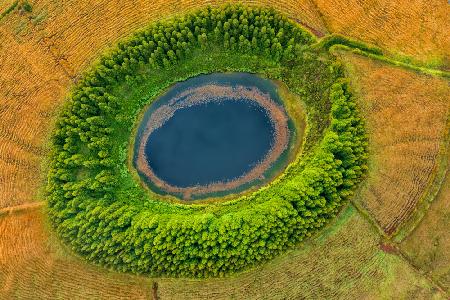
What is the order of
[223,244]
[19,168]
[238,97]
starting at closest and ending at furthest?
[223,244], [19,168], [238,97]

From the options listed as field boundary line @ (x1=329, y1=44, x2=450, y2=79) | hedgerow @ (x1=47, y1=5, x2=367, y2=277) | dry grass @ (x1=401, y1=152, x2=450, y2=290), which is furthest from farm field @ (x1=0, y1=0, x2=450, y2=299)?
hedgerow @ (x1=47, y1=5, x2=367, y2=277)

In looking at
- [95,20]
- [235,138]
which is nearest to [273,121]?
[235,138]

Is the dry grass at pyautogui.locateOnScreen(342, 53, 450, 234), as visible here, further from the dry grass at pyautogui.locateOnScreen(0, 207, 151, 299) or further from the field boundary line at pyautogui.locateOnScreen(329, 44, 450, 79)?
the dry grass at pyautogui.locateOnScreen(0, 207, 151, 299)

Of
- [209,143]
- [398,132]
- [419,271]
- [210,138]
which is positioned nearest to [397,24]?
[398,132]

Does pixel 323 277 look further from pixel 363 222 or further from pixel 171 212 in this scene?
pixel 171 212

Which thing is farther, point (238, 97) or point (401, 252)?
point (238, 97)

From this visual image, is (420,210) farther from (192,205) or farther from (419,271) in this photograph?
(192,205)
